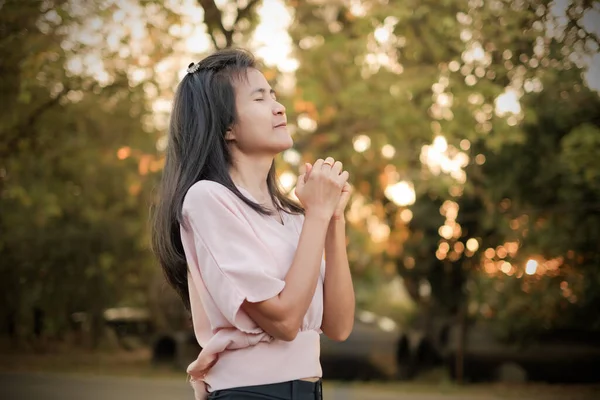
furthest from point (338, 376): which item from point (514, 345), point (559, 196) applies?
point (559, 196)

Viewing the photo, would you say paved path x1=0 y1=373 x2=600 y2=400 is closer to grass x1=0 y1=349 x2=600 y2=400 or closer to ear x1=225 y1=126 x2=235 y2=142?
grass x1=0 y1=349 x2=600 y2=400

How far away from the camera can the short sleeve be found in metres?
1.37

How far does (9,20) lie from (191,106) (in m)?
6.02

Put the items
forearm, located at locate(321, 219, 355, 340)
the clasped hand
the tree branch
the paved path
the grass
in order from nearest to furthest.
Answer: the clasped hand
forearm, located at locate(321, 219, 355, 340)
the tree branch
the paved path
the grass

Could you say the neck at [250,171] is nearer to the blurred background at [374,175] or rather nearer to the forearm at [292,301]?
the forearm at [292,301]

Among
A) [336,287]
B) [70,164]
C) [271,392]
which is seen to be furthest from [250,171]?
[70,164]

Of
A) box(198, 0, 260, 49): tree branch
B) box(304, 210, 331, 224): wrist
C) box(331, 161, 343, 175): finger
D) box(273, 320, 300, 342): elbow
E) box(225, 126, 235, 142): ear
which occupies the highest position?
box(198, 0, 260, 49): tree branch

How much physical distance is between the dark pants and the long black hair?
30 cm

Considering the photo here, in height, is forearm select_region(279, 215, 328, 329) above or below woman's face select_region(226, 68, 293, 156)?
below

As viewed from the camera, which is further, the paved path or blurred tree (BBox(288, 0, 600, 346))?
the paved path

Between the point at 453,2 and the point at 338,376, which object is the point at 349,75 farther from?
the point at 338,376

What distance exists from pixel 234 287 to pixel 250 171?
0.33 meters

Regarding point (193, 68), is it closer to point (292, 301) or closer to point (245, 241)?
point (245, 241)

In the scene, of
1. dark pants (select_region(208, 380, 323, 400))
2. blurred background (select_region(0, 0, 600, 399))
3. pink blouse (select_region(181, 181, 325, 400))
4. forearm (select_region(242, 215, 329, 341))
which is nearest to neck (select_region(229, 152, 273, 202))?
pink blouse (select_region(181, 181, 325, 400))
